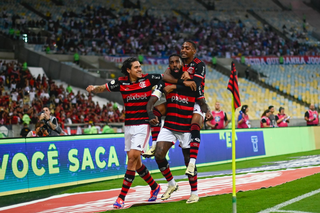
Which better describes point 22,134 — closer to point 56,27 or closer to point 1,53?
point 1,53

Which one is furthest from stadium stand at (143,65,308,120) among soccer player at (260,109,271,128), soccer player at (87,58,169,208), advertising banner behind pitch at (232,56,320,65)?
soccer player at (87,58,169,208)

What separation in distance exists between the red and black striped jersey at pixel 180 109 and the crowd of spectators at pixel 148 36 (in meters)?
26.2

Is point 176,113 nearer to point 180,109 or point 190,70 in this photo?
point 180,109

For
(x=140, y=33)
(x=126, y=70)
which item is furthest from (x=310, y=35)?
(x=126, y=70)

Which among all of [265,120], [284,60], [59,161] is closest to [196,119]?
[59,161]

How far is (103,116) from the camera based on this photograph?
73.9 feet

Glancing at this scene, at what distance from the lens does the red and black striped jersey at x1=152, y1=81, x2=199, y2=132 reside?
7316mm

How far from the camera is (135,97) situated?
743 centimetres

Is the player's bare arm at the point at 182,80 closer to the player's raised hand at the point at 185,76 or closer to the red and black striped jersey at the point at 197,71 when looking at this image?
the player's raised hand at the point at 185,76

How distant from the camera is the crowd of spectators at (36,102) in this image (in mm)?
18969

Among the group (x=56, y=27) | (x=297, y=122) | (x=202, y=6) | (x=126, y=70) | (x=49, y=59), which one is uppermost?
(x=202, y=6)

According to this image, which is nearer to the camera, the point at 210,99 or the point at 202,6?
the point at 210,99

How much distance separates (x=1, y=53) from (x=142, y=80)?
25.8 meters

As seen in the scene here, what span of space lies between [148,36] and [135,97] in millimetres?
33358
